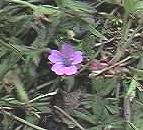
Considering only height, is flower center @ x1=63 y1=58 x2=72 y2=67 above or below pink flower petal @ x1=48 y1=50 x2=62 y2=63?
below

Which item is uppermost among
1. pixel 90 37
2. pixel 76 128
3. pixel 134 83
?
pixel 90 37

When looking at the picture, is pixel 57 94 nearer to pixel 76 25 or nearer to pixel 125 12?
pixel 76 25

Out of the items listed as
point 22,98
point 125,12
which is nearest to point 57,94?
point 22,98

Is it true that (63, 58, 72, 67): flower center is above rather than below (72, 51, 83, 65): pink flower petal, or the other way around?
below

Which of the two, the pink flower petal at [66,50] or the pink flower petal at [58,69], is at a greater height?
the pink flower petal at [66,50]
